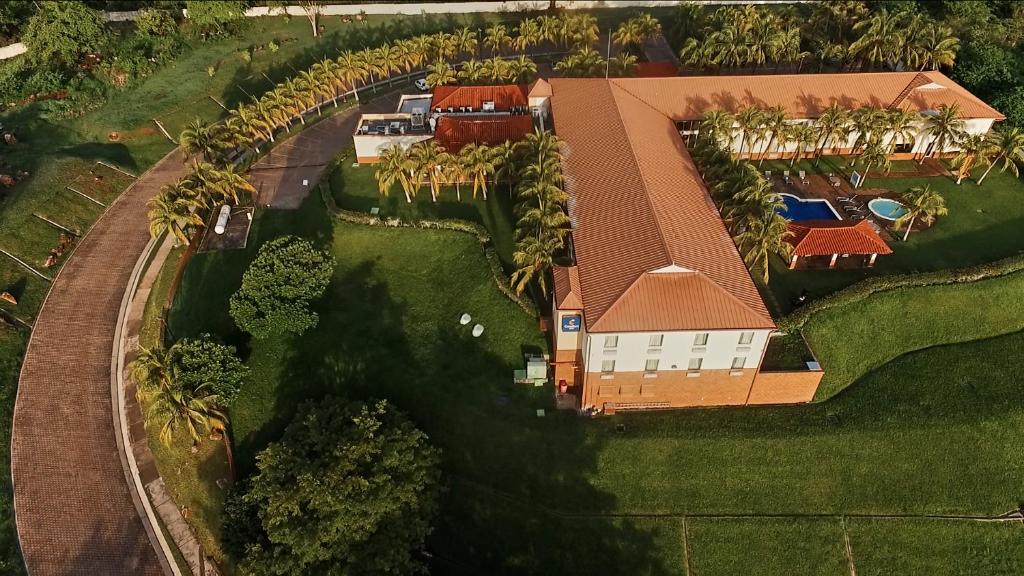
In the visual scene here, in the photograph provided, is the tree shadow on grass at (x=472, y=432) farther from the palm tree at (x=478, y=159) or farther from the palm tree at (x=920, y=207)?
the palm tree at (x=920, y=207)

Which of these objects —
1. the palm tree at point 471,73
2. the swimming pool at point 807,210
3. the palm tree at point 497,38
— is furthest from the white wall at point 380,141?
the swimming pool at point 807,210

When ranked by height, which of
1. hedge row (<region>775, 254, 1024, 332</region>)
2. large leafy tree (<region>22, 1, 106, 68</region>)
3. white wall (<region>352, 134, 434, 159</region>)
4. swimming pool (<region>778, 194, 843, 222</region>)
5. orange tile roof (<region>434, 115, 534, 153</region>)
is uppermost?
large leafy tree (<region>22, 1, 106, 68</region>)

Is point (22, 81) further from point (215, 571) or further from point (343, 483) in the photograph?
point (343, 483)

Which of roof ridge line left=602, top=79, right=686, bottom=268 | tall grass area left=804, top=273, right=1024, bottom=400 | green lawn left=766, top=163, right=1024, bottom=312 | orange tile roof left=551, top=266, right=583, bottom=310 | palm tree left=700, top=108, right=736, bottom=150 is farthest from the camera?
palm tree left=700, top=108, right=736, bottom=150

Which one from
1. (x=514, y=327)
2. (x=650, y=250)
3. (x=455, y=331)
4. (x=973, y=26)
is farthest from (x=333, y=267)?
(x=973, y=26)

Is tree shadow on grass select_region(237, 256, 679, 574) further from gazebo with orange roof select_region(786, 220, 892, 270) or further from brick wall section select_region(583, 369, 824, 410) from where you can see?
gazebo with orange roof select_region(786, 220, 892, 270)

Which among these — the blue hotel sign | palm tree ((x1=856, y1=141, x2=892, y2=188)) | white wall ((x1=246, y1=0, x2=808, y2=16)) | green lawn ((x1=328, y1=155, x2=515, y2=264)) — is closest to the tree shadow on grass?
the blue hotel sign

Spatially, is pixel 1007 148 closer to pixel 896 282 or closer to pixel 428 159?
pixel 896 282
